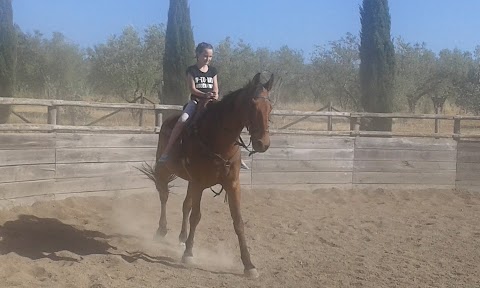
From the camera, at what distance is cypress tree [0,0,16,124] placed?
55.0 feet

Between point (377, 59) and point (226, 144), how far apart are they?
14320 millimetres

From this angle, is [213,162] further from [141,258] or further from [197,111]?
[141,258]

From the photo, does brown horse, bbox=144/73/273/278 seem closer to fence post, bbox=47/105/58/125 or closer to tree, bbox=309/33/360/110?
fence post, bbox=47/105/58/125

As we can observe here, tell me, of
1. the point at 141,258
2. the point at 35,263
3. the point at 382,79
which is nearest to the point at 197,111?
the point at 141,258

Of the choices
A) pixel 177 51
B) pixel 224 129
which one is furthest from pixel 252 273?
pixel 177 51

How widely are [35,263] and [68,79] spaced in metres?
28.6

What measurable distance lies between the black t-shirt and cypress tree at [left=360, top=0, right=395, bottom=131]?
518 inches

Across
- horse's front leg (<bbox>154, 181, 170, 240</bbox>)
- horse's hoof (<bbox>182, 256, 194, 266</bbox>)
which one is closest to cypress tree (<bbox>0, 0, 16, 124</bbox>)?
horse's front leg (<bbox>154, 181, 170, 240</bbox>)

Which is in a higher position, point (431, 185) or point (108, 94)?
point (108, 94)

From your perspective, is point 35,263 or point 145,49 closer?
point 35,263

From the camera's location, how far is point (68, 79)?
3272 centimetres

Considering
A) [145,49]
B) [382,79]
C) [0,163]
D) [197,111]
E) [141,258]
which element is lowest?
[141,258]

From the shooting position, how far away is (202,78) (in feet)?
21.7

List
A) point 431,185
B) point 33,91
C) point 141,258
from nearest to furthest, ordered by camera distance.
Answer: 1. point 141,258
2. point 431,185
3. point 33,91
